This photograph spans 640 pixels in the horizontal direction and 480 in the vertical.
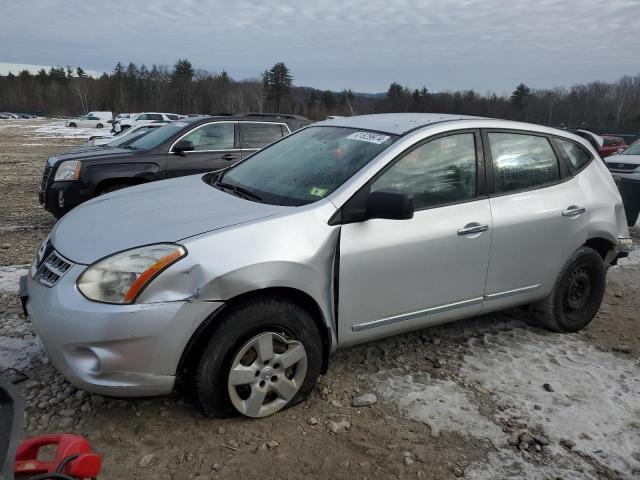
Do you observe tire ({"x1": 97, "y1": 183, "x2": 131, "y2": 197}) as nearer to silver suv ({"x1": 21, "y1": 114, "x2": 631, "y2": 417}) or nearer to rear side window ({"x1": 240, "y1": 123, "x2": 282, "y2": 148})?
rear side window ({"x1": 240, "y1": 123, "x2": 282, "y2": 148})

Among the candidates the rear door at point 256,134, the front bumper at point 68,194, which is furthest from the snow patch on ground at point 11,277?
the rear door at point 256,134

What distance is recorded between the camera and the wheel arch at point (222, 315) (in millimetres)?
2611

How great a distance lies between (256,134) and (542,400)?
583 centimetres

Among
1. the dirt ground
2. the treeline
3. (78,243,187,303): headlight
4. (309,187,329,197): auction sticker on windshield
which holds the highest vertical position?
the treeline

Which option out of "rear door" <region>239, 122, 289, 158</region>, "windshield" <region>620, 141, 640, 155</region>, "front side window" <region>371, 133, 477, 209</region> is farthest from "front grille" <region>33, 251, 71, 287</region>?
"windshield" <region>620, 141, 640, 155</region>

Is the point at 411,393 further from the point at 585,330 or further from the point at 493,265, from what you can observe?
the point at 585,330

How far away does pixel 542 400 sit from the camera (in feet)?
10.8

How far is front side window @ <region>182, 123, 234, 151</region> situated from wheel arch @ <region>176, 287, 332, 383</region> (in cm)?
509

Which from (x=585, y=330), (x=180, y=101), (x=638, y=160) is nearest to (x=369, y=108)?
(x=180, y=101)

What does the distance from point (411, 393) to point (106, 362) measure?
181cm

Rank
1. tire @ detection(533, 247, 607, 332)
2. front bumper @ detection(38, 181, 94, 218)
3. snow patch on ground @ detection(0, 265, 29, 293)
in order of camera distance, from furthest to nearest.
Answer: front bumper @ detection(38, 181, 94, 218), snow patch on ground @ detection(0, 265, 29, 293), tire @ detection(533, 247, 607, 332)

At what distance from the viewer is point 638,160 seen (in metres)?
10.4

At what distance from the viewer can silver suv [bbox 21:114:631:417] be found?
100.0 inches

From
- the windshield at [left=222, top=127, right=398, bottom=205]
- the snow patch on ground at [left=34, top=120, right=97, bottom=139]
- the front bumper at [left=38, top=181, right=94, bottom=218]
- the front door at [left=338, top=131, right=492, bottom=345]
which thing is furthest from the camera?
the snow patch on ground at [left=34, top=120, right=97, bottom=139]
